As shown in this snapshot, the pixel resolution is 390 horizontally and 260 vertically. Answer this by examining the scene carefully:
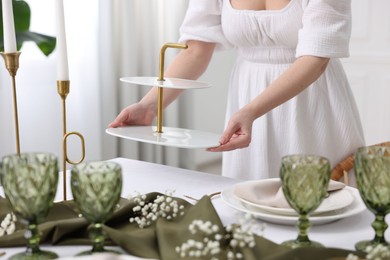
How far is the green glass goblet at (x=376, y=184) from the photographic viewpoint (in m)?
1.08

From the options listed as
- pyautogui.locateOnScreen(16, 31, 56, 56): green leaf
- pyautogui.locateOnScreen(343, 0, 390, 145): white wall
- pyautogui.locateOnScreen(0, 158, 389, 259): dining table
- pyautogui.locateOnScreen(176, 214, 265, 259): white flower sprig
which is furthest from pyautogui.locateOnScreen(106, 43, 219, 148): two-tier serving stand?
pyautogui.locateOnScreen(343, 0, 390, 145): white wall

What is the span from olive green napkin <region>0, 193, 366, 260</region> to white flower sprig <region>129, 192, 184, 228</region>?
1 cm

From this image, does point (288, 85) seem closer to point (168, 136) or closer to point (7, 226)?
point (168, 136)

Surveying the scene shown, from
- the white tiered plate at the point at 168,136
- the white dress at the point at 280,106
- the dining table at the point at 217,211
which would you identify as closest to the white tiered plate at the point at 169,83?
the white tiered plate at the point at 168,136

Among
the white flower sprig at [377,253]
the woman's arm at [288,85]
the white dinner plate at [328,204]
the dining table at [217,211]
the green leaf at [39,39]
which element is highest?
the green leaf at [39,39]

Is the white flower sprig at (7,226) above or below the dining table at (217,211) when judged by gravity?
above

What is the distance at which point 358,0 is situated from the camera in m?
3.77

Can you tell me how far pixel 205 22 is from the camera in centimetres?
211

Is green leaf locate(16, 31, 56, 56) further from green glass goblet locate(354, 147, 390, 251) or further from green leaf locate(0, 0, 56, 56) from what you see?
green glass goblet locate(354, 147, 390, 251)

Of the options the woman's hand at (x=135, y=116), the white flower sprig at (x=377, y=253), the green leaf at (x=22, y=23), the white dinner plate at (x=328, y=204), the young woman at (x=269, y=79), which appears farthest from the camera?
the green leaf at (x=22, y=23)

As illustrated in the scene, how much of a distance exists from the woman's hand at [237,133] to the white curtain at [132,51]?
84.4 inches

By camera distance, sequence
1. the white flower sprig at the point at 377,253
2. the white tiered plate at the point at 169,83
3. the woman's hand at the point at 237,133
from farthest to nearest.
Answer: the woman's hand at the point at 237,133 → the white tiered plate at the point at 169,83 → the white flower sprig at the point at 377,253

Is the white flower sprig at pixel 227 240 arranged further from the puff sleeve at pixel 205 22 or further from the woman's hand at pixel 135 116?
the puff sleeve at pixel 205 22

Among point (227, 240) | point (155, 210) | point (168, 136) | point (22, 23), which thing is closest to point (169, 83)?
point (168, 136)
